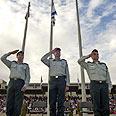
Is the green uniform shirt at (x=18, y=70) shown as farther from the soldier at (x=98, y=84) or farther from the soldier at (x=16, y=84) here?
the soldier at (x=98, y=84)

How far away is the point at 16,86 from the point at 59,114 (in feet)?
4.34

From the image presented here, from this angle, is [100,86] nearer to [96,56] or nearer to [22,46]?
[96,56]

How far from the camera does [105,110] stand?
3332 mm

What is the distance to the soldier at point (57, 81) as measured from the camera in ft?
11.9

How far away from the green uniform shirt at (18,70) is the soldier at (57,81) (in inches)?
24.5

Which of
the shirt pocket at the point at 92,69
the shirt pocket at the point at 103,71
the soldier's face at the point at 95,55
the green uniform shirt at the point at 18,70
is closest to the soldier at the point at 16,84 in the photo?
the green uniform shirt at the point at 18,70

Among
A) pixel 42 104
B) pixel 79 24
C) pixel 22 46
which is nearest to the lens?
pixel 42 104

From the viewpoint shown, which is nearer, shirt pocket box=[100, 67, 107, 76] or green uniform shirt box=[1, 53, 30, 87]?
shirt pocket box=[100, 67, 107, 76]

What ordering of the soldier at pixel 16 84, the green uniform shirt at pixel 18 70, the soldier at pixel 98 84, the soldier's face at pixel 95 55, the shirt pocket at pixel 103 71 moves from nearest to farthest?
the soldier at pixel 98 84, the soldier at pixel 16 84, the shirt pocket at pixel 103 71, the soldier's face at pixel 95 55, the green uniform shirt at pixel 18 70

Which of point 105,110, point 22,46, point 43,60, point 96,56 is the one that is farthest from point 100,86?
point 22,46

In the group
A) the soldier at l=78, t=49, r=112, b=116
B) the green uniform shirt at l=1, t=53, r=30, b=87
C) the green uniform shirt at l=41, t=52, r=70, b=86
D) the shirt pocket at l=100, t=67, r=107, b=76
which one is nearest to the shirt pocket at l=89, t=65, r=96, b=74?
the soldier at l=78, t=49, r=112, b=116

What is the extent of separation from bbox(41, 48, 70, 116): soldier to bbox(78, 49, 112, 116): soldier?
61cm

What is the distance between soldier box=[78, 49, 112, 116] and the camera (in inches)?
133

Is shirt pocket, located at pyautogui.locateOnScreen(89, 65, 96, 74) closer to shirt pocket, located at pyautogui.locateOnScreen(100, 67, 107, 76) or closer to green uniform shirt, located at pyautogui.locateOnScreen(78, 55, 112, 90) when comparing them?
green uniform shirt, located at pyautogui.locateOnScreen(78, 55, 112, 90)
